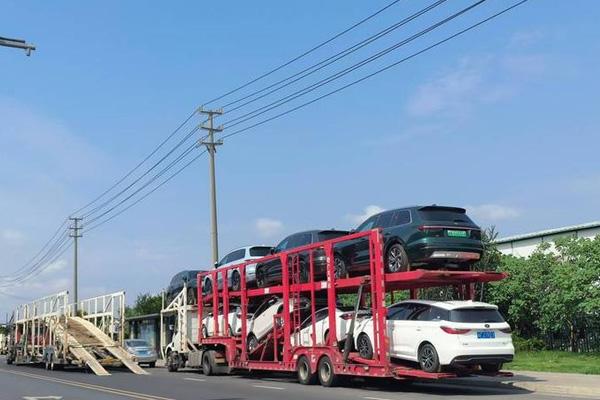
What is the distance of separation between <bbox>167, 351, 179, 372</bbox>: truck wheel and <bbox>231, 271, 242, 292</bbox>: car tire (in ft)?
17.1

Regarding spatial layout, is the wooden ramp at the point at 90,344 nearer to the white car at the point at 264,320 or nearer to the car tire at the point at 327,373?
the white car at the point at 264,320

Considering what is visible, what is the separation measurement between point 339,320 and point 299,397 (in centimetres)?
277

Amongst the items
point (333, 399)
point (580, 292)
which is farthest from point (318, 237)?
point (580, 292)

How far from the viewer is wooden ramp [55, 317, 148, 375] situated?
25.7 m

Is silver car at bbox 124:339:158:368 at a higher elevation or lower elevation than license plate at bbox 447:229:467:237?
lower

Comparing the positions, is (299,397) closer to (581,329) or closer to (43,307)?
(581,329)

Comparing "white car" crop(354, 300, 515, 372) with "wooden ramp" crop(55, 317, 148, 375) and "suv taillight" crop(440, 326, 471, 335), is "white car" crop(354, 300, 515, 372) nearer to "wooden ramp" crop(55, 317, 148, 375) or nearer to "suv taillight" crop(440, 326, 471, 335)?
"suv taillight" crop(440, 326, 471, 335)

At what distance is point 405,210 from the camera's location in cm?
1477

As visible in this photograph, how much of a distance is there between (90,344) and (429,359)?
17427mm

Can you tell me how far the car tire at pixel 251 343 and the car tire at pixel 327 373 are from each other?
3506 millimetres

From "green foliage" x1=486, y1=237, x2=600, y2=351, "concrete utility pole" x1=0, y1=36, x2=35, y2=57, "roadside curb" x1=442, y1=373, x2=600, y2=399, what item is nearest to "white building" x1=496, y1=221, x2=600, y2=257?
"green foliage" x1=486, y1=237, x2=600, y2=351

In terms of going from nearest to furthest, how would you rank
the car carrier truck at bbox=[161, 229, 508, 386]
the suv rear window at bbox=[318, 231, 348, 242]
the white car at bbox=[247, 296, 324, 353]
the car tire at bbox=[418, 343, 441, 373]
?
the car tire at bbox=[418, 343, 441, 373], the car carrier truck at bbox=[161, 229, 508, 386], the suv rear window at bbox=[318, 231, 348, 242], the white car at bbox=[247, 296, 324, 353]

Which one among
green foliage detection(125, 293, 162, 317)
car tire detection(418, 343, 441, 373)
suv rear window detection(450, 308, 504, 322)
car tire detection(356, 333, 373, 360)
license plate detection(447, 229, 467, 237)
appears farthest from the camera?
green foliage detection(125, 293, 162, 317)

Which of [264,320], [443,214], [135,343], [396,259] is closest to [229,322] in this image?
[264,320]
